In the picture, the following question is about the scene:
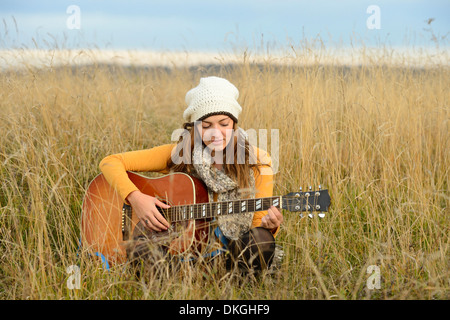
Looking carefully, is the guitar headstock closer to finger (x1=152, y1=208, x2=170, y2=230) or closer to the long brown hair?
the long brown hair

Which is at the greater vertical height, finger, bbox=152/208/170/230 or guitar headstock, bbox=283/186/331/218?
guitar headstock, bbox=283/186/331/218

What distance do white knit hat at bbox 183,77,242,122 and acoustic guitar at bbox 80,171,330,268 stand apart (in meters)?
0.33

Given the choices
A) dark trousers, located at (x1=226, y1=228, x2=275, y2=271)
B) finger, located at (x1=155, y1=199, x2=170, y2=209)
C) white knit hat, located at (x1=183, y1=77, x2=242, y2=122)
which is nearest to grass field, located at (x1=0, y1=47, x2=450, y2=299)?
dark trousers, located at (x1=226, y1=228, x2=275, y2=271)

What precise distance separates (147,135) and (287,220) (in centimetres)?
174

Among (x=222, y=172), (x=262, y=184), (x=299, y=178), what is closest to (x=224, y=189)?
(x=222, y=172)

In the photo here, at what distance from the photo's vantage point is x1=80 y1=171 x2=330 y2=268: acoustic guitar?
196 centimetres

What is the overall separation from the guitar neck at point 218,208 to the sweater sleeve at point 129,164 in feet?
0.97

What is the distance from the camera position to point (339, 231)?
261cm

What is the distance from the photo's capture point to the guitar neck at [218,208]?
1.99m

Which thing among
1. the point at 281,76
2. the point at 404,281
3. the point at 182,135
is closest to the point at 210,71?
the point at 281,76

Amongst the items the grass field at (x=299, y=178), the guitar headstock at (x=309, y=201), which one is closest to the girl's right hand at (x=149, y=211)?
the grass field at (x=299, y=178)

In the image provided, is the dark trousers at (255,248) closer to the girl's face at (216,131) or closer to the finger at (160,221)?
the finger at (160,221)
